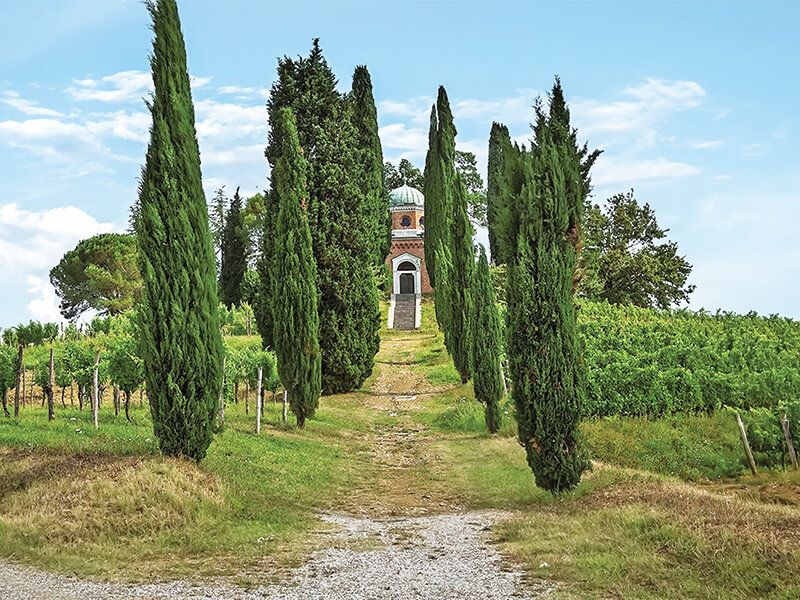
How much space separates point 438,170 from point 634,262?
1331 centimetres

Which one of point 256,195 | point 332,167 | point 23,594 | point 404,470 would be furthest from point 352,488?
point 256,195

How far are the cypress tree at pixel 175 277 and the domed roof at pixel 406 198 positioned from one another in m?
43.6

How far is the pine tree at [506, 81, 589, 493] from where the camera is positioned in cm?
1105

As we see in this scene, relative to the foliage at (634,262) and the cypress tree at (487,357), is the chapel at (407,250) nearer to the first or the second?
the foliage at (634,262)

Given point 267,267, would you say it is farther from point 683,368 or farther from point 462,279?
point 683,368

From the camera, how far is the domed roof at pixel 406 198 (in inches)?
2208

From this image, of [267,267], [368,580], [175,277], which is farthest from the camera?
[267,267]

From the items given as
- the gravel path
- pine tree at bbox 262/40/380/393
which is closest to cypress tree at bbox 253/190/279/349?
pine tree at bbox 262/40/380/393

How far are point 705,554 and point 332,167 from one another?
1917cm

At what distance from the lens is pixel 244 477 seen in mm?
A: 11852

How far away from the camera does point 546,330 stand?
36.5 ft

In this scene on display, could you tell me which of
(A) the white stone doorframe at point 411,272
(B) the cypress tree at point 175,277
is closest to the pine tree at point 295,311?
(B) the cypress tree at point 175,277

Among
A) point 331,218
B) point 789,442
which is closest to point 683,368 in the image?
point 789,442

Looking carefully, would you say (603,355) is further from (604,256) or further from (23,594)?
(604,256)
